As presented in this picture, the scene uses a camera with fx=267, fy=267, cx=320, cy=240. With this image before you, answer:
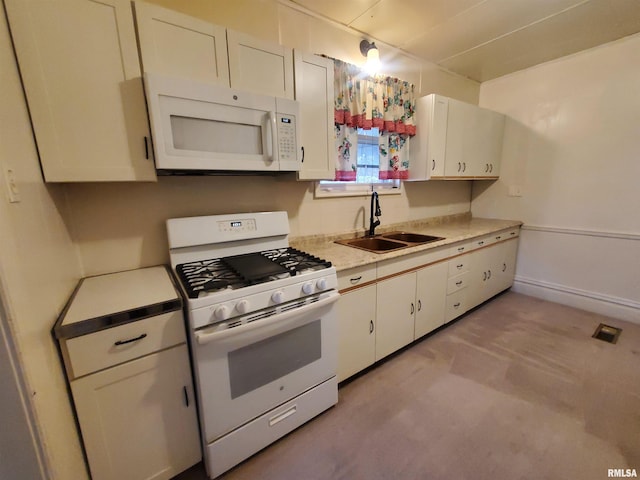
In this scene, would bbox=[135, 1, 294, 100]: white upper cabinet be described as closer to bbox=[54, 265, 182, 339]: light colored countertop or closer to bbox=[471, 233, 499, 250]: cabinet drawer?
bbox=[54, 265, 182, 339]: light colored countertop

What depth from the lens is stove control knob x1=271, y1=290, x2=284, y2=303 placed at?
127 centimetres

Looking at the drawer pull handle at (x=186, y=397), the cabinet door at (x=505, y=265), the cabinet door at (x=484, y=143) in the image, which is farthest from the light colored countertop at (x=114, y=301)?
the cabinet door at (x=505, y=265)

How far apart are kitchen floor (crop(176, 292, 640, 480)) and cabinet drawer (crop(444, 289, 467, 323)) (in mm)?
219

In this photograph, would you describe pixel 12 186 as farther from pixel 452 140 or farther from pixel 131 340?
pixel 452 140

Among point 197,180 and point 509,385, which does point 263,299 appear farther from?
point 509,385

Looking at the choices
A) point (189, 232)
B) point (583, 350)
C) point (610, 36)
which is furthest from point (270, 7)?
point (583, 350)

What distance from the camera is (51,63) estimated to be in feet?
3.46

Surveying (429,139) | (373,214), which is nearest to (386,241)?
(373,214)

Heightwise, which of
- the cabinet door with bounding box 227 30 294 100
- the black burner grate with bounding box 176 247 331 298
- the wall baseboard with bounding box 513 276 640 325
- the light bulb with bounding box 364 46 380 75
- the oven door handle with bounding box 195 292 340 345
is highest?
the light bulb with bounding box 364 46 380 75

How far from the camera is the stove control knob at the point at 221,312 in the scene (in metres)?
1.13

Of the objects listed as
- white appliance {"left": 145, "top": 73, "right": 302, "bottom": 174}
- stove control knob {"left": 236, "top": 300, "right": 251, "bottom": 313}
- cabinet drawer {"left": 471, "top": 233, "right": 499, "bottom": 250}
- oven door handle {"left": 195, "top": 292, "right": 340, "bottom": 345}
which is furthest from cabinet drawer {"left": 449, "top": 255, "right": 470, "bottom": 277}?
stove control knob {"left": 236, "top": 300, "right": 251, "bottom": 313}

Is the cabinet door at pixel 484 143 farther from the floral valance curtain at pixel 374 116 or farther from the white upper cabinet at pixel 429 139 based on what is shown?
the floral valance curtain at pixel 374 116

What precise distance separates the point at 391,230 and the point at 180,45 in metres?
2.18

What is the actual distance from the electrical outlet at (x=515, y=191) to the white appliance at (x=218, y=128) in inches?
117
